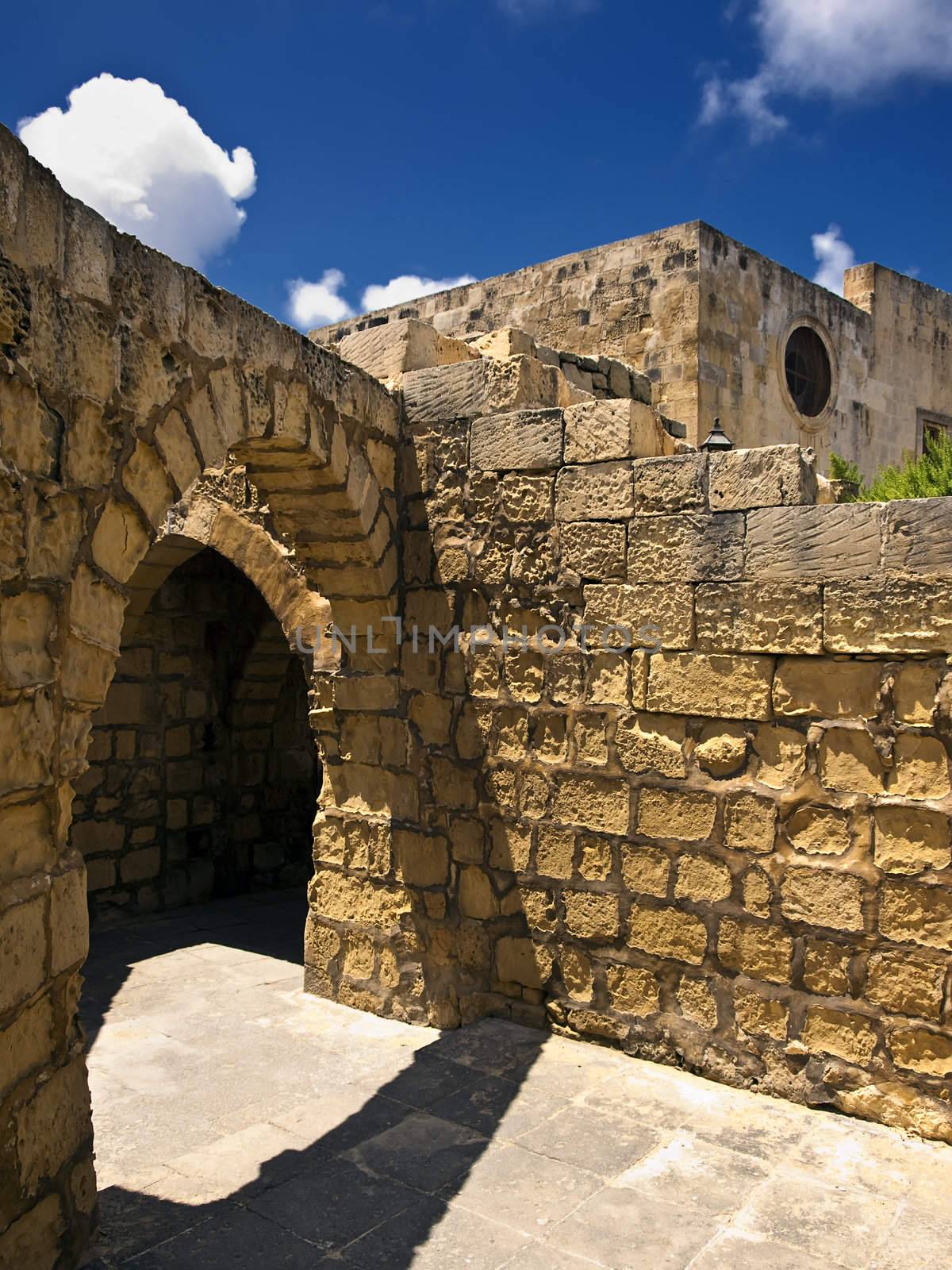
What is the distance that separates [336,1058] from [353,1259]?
4.45 feet

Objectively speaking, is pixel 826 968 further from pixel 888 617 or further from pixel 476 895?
pixel 476 895

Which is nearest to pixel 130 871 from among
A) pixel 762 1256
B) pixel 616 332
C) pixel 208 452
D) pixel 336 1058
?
pixel 336 1058

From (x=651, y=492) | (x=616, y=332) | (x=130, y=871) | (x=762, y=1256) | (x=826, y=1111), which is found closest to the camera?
(x=762, y=1256)

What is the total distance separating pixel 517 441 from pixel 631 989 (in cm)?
213

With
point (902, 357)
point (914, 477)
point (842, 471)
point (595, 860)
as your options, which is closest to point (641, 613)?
point (595, 860)

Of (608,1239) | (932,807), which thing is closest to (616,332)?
(932,807)

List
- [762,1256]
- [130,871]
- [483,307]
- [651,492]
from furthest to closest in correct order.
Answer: [483,307] < [130,871] < [651,492] < [762,1256]

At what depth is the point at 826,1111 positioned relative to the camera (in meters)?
3.47

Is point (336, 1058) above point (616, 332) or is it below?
below

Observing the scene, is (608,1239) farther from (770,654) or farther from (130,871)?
(130,871)

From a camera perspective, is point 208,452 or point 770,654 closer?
point 208,452

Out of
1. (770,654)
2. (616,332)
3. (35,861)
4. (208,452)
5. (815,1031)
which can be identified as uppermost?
(616,332)

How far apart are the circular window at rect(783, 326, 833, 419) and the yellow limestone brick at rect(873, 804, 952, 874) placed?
27.6 ft

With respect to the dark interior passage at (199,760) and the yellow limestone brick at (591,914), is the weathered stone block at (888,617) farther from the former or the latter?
the dark interior passage at (199,760)
